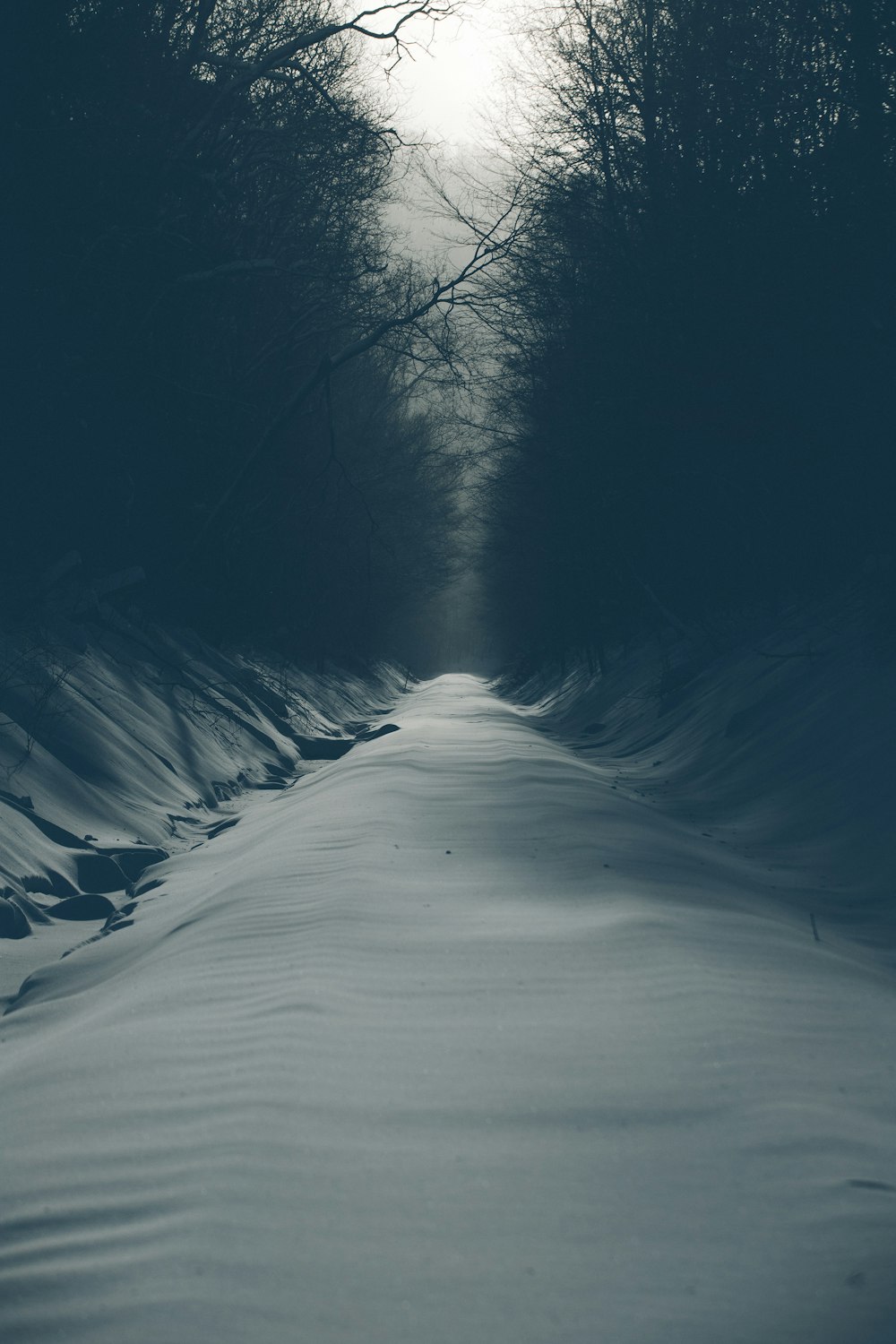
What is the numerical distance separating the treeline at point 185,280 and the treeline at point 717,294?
1.95 m

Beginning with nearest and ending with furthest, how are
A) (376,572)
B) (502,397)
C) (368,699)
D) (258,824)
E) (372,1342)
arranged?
1. (372,1342)
2. (258,824)
3. (502,397)
4. (368,699)
5. (376,572)

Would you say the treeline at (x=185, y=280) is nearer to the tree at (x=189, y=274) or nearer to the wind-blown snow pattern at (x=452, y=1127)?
the tree at (x=189, y=274)

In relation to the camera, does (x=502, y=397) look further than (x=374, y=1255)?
Yes

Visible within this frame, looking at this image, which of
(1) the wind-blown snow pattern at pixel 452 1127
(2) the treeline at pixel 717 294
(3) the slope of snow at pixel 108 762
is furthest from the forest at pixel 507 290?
(1) the wind-blown snow pattern at pixel 452 1127

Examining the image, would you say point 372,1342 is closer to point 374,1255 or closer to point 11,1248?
point 374,1255

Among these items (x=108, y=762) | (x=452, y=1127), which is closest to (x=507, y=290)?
(x=108, y=762)

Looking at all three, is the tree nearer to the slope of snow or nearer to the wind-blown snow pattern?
the slope of snow

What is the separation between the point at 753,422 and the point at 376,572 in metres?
20.3

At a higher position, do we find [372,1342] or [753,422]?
[753,422]

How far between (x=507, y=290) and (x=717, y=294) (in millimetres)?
4020

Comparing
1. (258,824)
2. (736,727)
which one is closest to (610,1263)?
(258,824)

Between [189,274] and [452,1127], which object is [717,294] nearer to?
[189,274]

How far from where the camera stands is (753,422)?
10805mm

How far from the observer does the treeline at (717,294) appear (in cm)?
834
